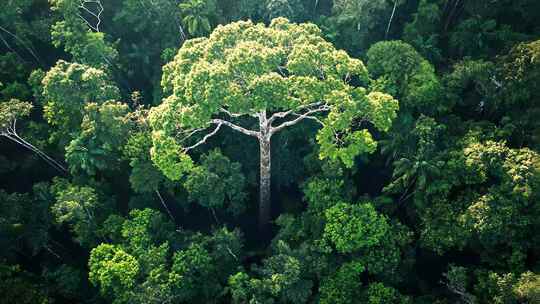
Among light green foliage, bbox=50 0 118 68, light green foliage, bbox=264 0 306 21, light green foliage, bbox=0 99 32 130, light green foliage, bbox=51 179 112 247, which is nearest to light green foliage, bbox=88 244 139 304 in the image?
light green foliage, bbox=51 179 112 247

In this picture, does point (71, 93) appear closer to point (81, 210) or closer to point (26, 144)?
point (26, 144)

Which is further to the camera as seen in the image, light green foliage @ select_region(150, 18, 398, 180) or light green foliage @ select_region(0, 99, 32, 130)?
light green foliage @ select_region(0, 99, 32, 130)

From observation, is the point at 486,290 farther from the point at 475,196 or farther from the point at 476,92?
the point at 476,92

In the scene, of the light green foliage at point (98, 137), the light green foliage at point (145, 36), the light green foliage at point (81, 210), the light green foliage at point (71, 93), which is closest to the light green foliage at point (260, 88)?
the light green foliage at point (98, 137)

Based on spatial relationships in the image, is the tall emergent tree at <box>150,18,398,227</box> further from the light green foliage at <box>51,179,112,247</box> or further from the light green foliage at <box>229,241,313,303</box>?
the light green foliage at <box>51,179,112,247</box>

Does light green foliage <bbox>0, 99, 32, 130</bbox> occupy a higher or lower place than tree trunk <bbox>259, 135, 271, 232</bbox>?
higher

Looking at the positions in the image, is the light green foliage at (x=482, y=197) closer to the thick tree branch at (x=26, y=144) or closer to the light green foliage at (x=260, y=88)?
the light green foliage at (x=260, y=88)
